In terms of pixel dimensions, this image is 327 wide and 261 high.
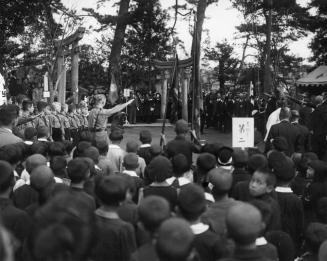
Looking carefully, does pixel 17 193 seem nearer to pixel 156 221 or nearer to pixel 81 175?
pixel 81 175

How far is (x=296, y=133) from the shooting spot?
28.8 feet

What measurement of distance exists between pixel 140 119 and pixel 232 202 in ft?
79.0

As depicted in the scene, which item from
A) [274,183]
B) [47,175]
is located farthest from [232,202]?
[47,175]

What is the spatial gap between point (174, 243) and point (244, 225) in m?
0.50

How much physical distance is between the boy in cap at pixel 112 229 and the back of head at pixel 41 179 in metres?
1.03

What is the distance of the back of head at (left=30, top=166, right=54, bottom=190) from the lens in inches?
179

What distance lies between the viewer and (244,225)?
2.89 m

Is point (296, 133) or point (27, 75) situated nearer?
point (296, 133)

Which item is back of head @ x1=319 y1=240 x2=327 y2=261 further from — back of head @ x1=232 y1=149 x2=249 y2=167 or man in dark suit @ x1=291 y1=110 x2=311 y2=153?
man in dark suit @ x1=291 y1=110 x2=311 y2=153

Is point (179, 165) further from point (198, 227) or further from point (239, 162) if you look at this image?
point (198, 227)

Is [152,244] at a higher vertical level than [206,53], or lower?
lower

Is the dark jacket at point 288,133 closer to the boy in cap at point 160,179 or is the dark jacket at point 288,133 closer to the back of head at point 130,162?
the back of head at point 130,162

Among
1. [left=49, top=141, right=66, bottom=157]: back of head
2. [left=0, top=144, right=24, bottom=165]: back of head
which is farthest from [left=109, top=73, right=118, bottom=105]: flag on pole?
[left=0, top=144, right=24, bottom=165]: back of head

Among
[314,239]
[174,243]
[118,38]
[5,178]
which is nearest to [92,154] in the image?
[5,178]
